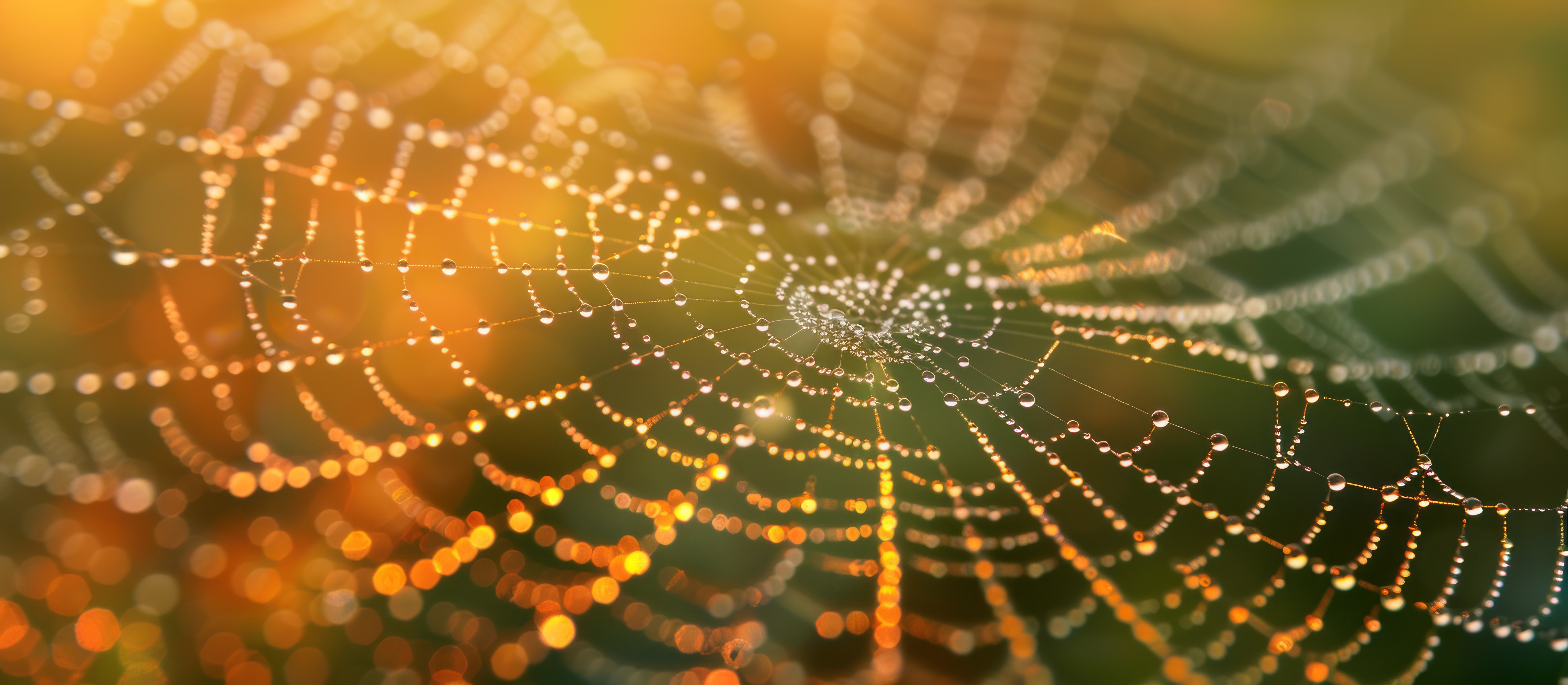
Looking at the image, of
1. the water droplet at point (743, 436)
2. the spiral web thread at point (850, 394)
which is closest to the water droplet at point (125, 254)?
the spiral web thread at point (850, 394)

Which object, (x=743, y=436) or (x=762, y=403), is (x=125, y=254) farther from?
(x=762, y=403)

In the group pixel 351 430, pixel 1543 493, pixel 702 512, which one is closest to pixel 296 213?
pixel 351 430

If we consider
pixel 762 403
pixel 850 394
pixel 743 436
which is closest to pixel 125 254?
pixel 743 436

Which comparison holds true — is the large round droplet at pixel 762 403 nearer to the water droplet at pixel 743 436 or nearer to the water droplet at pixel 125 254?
the water droplet at pixel 743 436

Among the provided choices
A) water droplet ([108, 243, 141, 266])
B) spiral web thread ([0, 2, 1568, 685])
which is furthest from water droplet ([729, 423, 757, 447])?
water droplet ([108, 243, 141, 266])

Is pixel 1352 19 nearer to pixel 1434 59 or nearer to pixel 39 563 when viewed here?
pixel 1434 59
